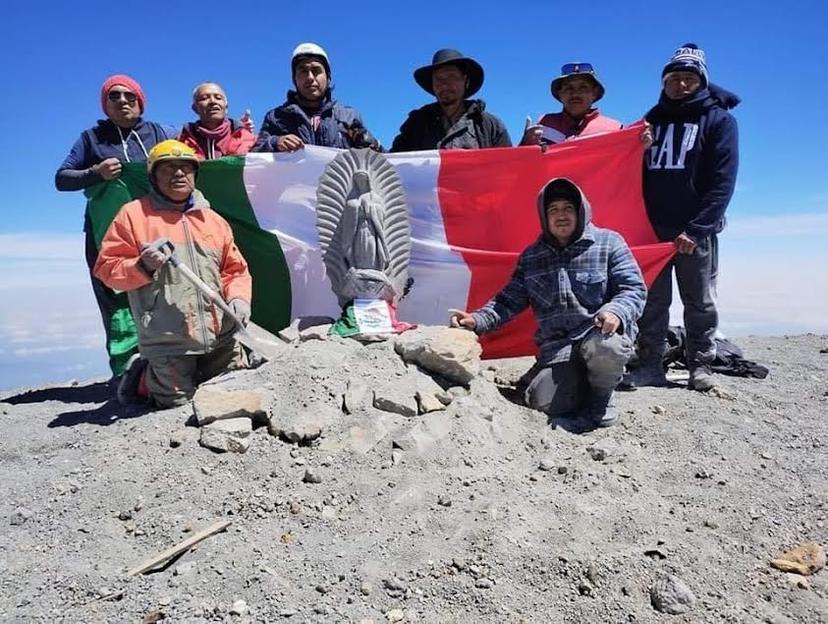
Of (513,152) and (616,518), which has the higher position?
(513,152)

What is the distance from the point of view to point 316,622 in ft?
8.64

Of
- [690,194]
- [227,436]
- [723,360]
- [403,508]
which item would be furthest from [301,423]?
[723,360]

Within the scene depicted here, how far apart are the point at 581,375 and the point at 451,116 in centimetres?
284

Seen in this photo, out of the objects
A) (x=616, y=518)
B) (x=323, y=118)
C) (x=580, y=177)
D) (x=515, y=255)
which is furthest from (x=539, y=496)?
(x=323, y=118)

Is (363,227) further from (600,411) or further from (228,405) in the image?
(600,411)

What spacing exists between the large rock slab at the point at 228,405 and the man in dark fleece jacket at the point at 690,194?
130 inches

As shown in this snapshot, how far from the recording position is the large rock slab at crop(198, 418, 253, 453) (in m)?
3.77

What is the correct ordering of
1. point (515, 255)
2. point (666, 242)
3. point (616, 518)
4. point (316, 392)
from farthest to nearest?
point (515, 255) → point (666, 242) → point (316, 392) → point (616, 518)

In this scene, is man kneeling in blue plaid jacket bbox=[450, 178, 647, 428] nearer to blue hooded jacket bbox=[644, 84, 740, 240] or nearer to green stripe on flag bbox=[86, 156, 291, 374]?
blue hooded jacket bbox=[644, 84, 740, 240]

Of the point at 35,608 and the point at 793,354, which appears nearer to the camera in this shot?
the point at 35,608

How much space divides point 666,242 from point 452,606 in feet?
13.1

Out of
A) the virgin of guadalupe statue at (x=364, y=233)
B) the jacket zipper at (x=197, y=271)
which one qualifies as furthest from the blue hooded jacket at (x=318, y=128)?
the jacket zipper at (x=197, y=271)

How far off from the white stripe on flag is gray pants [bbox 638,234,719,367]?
1.69m

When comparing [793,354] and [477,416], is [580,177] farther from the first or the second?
[793,354]
